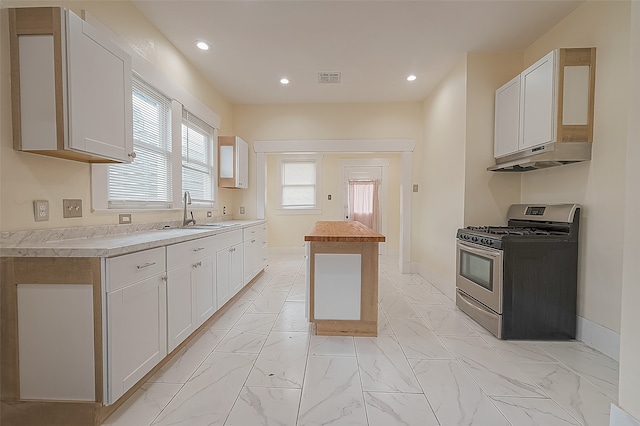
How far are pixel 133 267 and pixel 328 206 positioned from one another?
17.4 feet

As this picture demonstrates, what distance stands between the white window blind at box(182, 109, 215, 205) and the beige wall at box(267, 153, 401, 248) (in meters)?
2.63

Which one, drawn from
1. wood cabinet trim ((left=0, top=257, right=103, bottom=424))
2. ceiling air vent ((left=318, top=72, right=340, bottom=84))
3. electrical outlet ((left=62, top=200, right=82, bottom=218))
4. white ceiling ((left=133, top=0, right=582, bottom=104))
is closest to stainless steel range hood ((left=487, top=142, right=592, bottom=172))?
white ceiling ((left=133, top=0, right=582, bottom=104))

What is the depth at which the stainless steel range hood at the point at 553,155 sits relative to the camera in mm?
2252

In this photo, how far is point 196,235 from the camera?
7.39ft

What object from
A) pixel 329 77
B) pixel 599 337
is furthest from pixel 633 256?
pixel 329 77

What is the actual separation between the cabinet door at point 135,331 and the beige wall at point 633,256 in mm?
2531

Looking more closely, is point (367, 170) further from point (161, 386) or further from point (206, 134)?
point (161, 386)

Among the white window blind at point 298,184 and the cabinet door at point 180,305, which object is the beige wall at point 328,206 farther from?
the cabinet door at point 180,305

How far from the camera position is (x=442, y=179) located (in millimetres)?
3779

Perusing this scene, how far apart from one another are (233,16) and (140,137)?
1.45 metres

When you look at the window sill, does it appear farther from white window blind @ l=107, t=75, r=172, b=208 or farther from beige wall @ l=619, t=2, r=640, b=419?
beige wall @ l=619, t=2, r=640, b=419

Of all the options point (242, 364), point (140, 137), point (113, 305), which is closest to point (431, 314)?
point (242, 364)

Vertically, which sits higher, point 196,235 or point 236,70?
point 236,70

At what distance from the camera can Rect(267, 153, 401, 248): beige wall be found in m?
6.61
